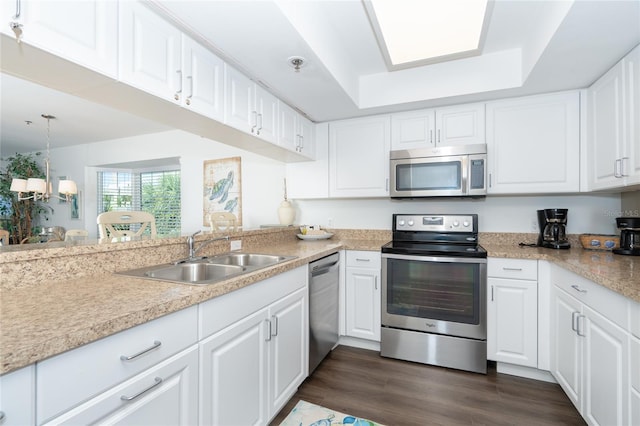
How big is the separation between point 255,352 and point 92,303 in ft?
2.47

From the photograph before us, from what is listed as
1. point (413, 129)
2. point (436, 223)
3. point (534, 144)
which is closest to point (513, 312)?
point (436, 223)

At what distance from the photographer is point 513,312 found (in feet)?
6.97

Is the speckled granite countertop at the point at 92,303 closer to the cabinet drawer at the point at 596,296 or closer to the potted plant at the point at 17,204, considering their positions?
the cabinet drawer at the point at 596,296

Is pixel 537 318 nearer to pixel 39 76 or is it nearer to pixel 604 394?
pixel 604 394

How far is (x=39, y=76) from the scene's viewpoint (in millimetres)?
1182

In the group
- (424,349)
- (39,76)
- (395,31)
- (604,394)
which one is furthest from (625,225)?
(39,76)

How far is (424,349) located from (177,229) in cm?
405

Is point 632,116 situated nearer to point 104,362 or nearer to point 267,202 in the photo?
point 104,362

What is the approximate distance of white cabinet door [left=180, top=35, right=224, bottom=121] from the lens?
1523mm

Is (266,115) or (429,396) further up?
(266,115)

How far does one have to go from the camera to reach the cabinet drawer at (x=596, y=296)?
122 centimetres

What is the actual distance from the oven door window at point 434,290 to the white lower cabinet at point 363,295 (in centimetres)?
12

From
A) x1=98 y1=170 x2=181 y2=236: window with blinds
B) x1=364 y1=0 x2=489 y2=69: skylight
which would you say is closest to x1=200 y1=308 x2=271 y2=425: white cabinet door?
x1=364 y1=0 x2=489 y2=69: skylight

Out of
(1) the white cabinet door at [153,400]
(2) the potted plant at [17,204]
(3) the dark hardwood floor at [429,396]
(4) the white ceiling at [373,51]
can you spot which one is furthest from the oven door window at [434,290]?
(2) the potted plant at [17,204]
